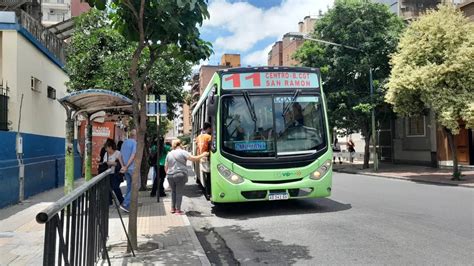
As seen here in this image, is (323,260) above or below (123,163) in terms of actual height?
below

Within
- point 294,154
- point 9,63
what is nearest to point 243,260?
point 294,154

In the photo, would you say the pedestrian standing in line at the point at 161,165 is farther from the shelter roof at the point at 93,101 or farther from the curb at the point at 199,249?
the curb at the point at 199,249

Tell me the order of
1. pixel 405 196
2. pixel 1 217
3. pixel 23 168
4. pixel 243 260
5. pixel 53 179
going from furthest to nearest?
1. pixel 53 179
2. pixel 405 196
3. pixel 23 168
4. pixel 1 217
5. pixel 243 260

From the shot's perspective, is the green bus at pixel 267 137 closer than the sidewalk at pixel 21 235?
No

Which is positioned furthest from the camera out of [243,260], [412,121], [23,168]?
[412,121]

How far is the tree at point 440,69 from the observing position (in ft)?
57.0

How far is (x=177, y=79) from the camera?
18312 mm

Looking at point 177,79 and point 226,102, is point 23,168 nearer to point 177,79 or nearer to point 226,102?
point 226,102

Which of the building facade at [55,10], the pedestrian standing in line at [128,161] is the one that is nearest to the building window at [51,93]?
the pedestrian standing in line at [128,161]

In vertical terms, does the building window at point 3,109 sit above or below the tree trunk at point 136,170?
above

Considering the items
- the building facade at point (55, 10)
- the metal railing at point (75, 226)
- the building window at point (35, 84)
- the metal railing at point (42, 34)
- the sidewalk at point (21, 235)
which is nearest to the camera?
the metal railing at point (75, 226)

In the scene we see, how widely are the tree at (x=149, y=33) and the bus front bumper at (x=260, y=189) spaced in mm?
3404

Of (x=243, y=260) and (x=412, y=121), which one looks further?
(x=412, y=121)

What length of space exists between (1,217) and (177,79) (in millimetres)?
9436
